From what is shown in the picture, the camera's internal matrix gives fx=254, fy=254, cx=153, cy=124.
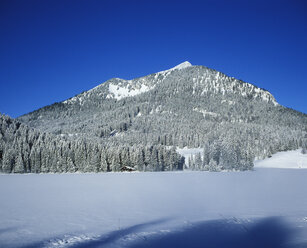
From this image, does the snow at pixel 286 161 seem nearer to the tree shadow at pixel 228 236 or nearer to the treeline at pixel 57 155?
the treeline at pixel 57 155

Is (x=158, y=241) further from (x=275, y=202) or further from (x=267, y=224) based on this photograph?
(x=275, y=202)

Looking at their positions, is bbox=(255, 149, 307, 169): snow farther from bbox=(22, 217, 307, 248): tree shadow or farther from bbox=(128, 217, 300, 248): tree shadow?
bbox=(22, 217, 307, 248): tree shadow

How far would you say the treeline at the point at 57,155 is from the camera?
263ft

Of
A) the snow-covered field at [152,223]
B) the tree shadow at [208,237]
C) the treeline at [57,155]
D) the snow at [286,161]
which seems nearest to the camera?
the tree shadow at [208,237]

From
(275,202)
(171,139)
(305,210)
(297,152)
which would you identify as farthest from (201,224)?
(171,139)

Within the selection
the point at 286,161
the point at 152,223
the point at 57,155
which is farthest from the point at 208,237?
the point at 286,161

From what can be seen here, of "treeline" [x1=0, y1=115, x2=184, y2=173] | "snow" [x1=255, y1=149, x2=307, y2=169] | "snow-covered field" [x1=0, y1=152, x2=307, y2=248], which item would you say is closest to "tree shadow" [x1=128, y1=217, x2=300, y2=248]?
"snow-covered field" [x1=0, y1=152, x2=307, y2=248]

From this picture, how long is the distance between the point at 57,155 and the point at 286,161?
10475 cm

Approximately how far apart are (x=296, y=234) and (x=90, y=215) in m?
12.0

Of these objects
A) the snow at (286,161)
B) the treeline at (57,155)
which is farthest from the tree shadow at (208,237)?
the snow at (286,161)

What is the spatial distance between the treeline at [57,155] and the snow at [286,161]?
56.9 meters

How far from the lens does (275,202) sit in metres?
22.1

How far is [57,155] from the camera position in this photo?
274 ft

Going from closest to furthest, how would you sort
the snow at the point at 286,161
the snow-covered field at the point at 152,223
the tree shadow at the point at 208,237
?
1. the tree shadow at the point at 208,237
2. the snow-covered field at the point at 152,223
3. the snow at the point at 286,161
